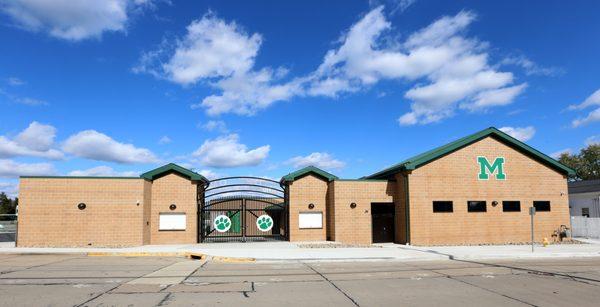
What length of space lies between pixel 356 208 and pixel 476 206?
22.6 ft

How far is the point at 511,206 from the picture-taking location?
28.2m

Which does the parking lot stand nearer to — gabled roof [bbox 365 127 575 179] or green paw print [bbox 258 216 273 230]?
gabled roof [bbox 365 127 575 179]

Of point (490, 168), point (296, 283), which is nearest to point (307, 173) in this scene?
point (490, 168)

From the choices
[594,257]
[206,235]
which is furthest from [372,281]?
[206,235]

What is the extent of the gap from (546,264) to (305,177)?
14046mm

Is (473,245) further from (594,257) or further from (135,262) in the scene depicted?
(135,262)

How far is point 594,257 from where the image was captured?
68.2 feet

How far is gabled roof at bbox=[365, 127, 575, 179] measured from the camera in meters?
26.8

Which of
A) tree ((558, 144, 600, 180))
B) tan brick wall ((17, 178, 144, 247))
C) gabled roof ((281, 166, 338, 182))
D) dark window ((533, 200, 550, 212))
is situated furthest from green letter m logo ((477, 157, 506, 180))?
tree ((558, 144, 600, 180))

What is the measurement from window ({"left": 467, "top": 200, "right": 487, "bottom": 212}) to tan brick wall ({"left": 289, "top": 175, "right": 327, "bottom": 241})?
27.0 feet

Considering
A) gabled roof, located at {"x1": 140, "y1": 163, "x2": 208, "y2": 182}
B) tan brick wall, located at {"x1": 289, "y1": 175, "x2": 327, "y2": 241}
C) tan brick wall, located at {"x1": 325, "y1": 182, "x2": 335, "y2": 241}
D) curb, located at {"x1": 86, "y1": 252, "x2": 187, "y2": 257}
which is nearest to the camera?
curb, located at {"x1": 86, "y1": 252, "x2": 187, "y2": 257}

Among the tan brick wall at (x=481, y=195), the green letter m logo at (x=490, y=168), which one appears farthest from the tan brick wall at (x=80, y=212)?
the green letter m logo at (x=490, y=168)

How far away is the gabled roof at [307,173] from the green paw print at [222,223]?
411cm

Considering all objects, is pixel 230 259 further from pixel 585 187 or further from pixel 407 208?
pixel 585 187
